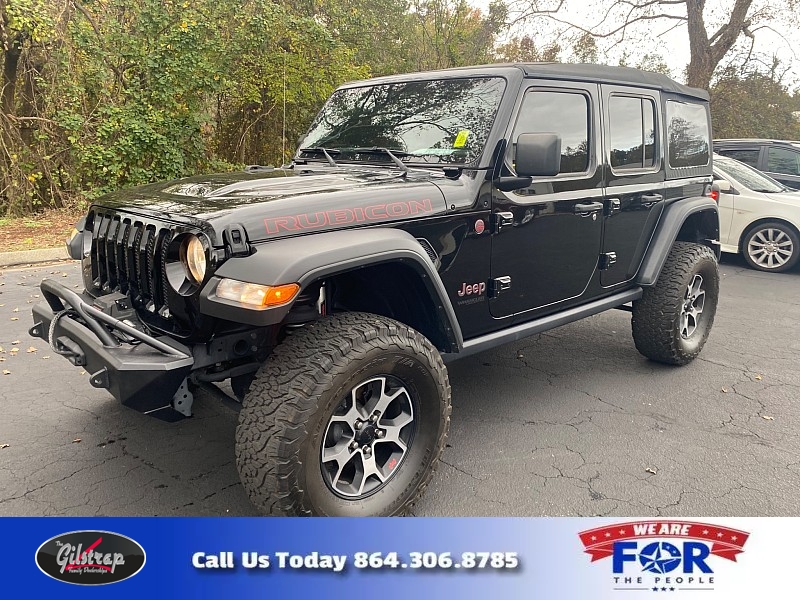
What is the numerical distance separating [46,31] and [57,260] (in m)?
4.15

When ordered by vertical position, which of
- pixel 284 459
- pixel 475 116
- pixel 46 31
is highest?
pixel 46 31

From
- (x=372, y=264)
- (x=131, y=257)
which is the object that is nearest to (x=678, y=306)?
(x=372, y=264)

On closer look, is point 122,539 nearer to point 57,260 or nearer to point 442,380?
point 442,380

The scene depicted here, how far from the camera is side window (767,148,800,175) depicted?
9.55 metres

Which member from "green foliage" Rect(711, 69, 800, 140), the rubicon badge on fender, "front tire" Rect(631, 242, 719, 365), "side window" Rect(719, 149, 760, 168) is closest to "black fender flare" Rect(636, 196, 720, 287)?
"front tire" Rect(631, 242, 719, 365)

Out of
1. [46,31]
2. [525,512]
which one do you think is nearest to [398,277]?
[525,512]

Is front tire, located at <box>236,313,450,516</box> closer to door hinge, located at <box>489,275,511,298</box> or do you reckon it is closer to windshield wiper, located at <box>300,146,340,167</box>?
door hinge, located at <box>489,275,511,298</box>

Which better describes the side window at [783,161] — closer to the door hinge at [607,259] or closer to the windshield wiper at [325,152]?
the door hinge at [607,259]

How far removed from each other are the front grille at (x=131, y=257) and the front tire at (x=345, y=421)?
0.59 m

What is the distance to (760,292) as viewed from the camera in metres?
7.27

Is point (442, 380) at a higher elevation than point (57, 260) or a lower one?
higher

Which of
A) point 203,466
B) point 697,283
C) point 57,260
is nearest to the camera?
point 203,466

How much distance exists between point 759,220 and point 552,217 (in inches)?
255

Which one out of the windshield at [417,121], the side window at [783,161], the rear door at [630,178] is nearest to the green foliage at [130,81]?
the windshield at [417,121]
